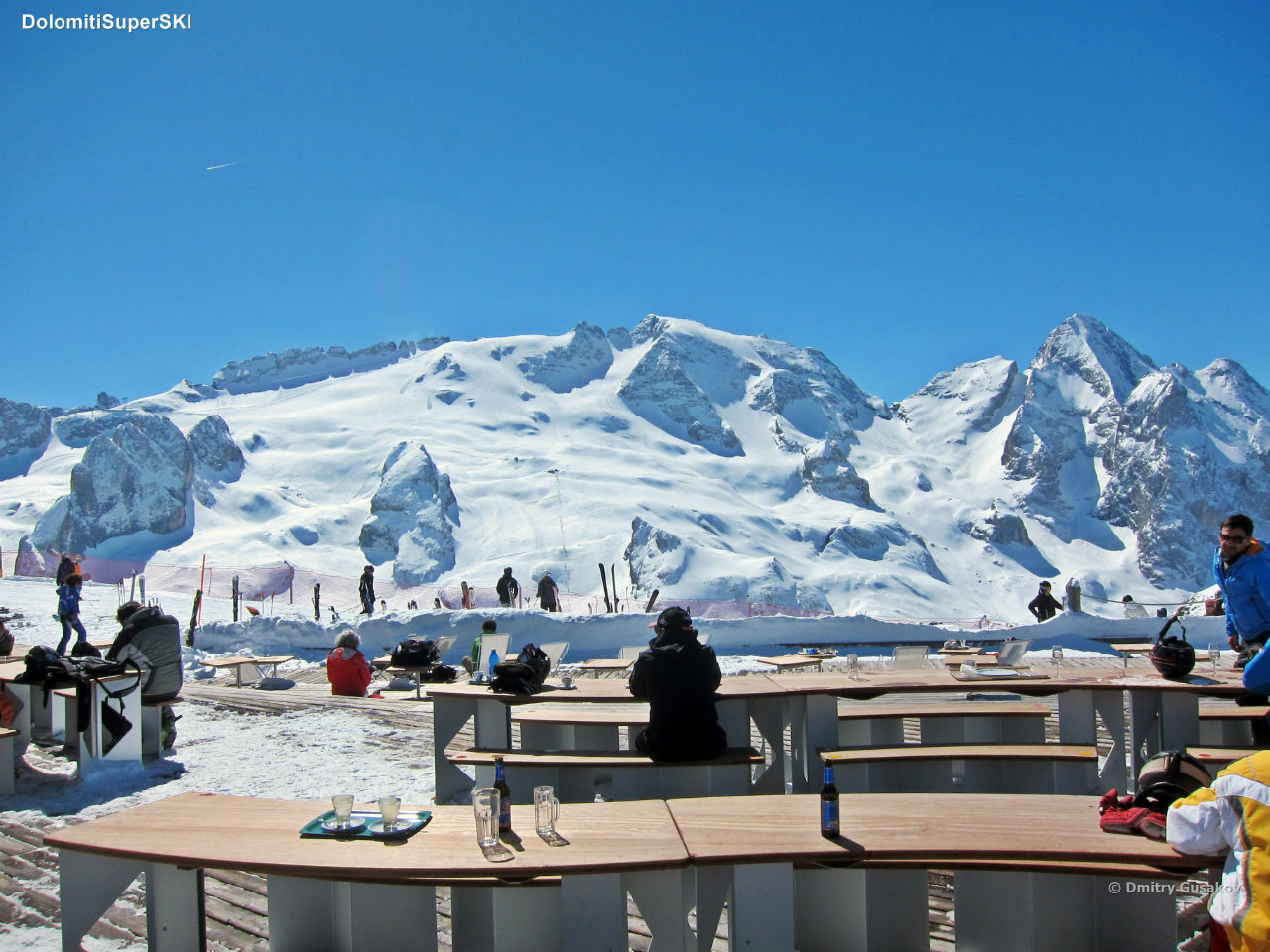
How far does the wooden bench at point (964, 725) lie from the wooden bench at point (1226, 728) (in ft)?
4.02

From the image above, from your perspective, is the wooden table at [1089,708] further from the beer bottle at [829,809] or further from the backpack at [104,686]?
the backpack at [104,686]

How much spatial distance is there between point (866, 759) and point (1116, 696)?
2.04 meters

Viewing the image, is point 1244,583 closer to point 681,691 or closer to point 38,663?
point 681,691

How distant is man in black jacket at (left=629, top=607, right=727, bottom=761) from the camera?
5.05 metres

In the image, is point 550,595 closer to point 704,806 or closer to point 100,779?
point 100,779

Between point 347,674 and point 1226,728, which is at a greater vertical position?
point 1226,728

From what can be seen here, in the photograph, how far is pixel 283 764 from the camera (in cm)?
783

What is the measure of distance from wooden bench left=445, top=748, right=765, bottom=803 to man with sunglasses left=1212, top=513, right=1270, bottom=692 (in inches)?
121

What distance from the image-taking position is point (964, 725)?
6.93 m

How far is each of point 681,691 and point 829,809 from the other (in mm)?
1890

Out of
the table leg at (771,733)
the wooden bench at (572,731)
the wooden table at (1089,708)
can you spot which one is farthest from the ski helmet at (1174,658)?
the wooden bench at (572,731)

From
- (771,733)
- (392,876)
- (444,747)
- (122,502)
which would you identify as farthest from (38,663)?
(122,502)

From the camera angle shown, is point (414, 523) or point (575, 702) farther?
point (414, 523)

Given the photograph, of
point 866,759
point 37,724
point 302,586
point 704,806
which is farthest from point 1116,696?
point 302,586
